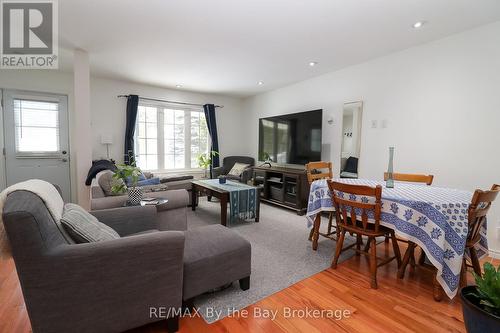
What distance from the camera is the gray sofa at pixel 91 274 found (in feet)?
3.45

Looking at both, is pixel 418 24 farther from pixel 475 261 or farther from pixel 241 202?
pixel 241 202

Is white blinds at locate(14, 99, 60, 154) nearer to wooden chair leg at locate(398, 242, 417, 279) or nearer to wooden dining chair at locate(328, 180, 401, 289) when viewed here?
wooden dining chair at locate(328, 180, 401, 289)

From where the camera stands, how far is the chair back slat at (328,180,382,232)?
1813mm

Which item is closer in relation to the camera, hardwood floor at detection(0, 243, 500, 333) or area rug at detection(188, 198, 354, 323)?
hardwood floor at detection(0, 243, 500, 333)

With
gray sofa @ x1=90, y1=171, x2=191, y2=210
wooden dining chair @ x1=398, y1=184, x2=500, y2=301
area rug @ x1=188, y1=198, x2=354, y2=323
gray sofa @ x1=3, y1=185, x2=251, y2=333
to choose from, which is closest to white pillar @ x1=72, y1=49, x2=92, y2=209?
gray sofa @ x1=90, y1=171, x2=191, y2=210

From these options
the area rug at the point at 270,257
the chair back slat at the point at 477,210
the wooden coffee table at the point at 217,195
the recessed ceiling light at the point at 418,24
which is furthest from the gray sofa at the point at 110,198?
the recessed ceiling light at the point at 418,24

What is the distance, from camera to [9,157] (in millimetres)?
3934

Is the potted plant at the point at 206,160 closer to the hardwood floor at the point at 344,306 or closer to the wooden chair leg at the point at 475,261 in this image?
the hardwood floor at the point at 344,306

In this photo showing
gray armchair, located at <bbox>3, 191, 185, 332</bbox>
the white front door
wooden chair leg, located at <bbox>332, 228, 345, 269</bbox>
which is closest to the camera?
gray armchair, located at <bbox>3, 191, 185, 332</bbox>

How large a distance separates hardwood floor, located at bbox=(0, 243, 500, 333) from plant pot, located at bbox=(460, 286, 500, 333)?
1.11 feet

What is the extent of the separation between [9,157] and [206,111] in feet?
11.9

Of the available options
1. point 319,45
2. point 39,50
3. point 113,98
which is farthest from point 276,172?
point 39,50

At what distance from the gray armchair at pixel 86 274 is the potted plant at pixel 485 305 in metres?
1.55

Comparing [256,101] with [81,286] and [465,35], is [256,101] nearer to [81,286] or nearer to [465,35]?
[465,35]
